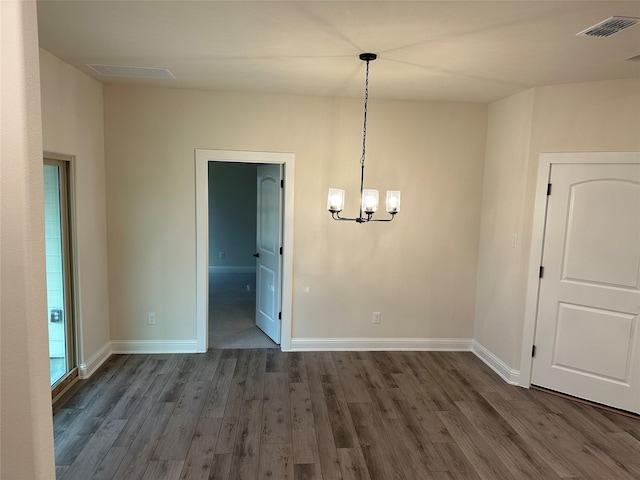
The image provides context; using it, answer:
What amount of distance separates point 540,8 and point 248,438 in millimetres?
3146

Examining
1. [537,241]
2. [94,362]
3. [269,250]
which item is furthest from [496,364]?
[94,362]

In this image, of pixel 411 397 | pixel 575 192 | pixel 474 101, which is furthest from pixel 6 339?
pixel 474 101

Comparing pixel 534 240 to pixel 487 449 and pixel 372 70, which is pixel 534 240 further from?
pixel 372 70

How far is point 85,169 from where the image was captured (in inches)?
143

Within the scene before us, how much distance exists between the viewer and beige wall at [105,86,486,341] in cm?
404

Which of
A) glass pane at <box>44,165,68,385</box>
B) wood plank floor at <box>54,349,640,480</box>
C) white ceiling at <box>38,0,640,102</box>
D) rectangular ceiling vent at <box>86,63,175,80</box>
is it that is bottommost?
wood plank floor at <box>54,349,640,480</box>

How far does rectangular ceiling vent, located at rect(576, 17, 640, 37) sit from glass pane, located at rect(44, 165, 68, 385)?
12.7 feet

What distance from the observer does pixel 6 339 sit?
102 cm

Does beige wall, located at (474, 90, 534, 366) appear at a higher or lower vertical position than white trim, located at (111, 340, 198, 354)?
higher

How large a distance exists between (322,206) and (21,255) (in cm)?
336

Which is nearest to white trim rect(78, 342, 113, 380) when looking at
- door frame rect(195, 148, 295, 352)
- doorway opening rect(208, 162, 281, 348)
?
door frame rect(195, 148, 295, 352)

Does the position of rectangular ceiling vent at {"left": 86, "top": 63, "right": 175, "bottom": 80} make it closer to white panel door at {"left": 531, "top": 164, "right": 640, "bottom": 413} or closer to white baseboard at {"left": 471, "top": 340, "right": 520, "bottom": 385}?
white panel door at {"left": 531, "top": 164, "right": 640, "bottom": 413}

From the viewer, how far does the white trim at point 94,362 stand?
3.68 meters

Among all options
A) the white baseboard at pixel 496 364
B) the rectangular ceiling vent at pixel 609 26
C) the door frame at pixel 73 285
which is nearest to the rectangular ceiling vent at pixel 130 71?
the door frame at pixel 73 285
